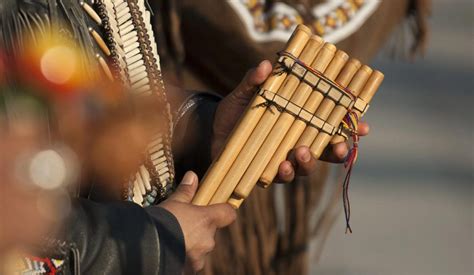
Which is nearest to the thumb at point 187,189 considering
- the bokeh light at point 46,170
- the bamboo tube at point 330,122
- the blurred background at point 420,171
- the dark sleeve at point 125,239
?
the dark sleeve at point 125,239

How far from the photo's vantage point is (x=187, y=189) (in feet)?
6.63

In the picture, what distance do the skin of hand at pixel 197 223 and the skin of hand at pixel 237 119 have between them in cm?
17

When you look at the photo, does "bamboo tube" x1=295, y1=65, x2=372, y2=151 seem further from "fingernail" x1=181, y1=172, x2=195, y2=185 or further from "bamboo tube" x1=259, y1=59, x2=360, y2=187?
"fingernail" x1=181, y1=172, x2=195, y2=185

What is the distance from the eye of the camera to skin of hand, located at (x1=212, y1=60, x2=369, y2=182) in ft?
6.86

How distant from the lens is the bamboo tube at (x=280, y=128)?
6.81 feet

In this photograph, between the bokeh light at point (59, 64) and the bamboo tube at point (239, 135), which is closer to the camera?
the bokeh light at point (59, 64)

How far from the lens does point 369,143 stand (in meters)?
4.23

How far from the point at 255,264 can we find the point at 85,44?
140 cm

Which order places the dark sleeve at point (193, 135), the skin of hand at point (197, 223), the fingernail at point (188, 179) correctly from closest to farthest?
1. the skin of hand at point (197, 223)
2. the fingernail at point (188, 179)
3. the dark sleeve at point (193, 135)

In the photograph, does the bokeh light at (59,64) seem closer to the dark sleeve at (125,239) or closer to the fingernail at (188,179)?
the dark sleeve at (125,239)

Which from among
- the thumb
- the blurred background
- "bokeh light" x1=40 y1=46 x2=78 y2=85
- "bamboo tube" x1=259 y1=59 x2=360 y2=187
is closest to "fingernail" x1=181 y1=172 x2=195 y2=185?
the thumb

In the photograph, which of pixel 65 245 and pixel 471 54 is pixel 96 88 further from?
pixel 471 54

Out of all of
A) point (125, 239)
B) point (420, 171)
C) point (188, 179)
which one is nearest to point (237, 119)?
point (188, 179)

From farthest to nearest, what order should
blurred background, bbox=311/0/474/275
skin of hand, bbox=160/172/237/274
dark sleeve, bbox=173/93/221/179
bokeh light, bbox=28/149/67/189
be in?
blurred background, bbox=311/0/474/275, dark sleeve, bbox=173/93/221/179, skin of hand, bbox=160/172/237/274, bokeh light, bbox=28/149/67/189
